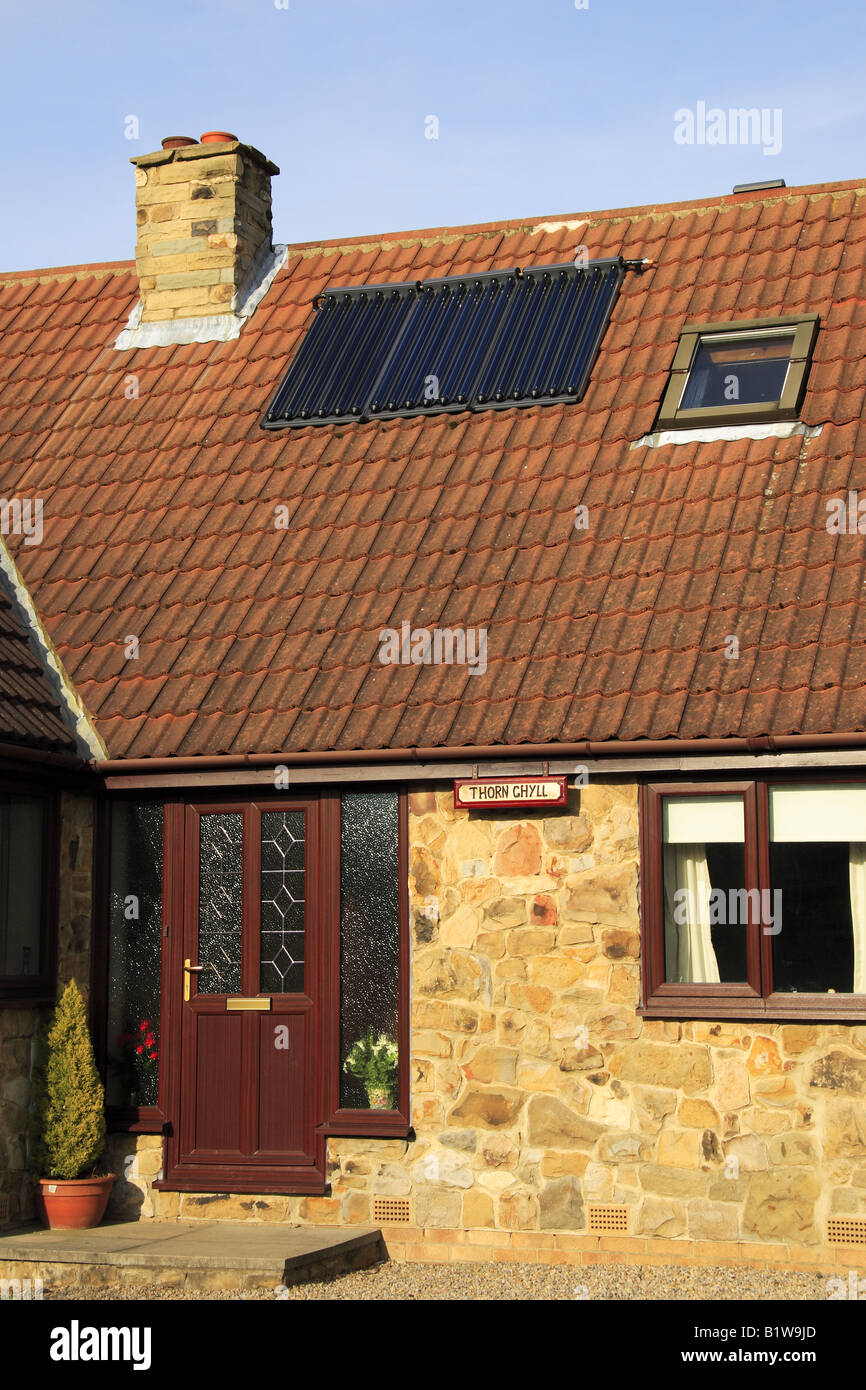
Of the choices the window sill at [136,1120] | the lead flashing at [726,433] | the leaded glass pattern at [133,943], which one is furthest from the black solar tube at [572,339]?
the window sill at [136,1120]

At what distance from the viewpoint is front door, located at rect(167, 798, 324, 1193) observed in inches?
415

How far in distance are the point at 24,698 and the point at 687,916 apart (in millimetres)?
4412

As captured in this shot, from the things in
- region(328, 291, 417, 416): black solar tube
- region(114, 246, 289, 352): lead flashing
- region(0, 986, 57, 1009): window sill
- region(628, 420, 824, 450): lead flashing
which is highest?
region(114, 246, 289, 352): lead flashing

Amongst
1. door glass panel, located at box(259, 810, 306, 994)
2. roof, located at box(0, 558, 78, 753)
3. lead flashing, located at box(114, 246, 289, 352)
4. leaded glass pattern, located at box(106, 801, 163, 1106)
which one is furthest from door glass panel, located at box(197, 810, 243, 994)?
lead flashing, located at box(114, 246, 289, 352)

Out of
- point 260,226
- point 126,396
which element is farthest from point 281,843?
point 260,226

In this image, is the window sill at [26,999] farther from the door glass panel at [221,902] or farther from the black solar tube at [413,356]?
the black solar tube at [413,356]

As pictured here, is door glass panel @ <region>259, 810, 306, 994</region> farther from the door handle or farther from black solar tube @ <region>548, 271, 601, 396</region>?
black solar tube @ <region>548, 271, 601, 396</region>

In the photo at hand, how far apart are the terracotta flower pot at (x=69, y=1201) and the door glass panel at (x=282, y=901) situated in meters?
1.58

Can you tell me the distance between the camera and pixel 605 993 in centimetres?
985

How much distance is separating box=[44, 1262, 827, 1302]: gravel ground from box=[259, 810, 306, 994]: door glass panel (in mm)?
1950

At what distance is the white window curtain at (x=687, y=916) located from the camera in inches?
388

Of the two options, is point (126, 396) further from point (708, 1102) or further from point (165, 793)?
point (708, 1102)

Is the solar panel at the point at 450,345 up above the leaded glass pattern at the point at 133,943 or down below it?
above

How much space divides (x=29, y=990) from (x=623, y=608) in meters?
4.36
